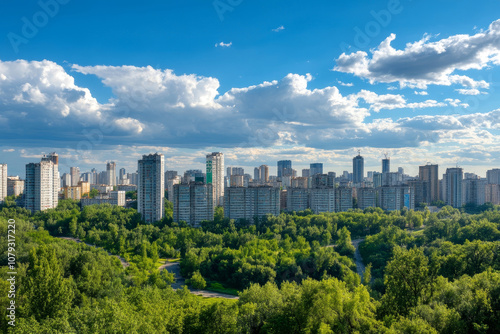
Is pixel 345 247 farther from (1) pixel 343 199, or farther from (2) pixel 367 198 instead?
(2) pixel 367 198

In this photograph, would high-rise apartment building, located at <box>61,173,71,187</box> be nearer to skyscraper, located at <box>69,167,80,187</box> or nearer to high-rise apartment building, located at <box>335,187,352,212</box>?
skyscraper, located at <box>69,167,80,187</box>

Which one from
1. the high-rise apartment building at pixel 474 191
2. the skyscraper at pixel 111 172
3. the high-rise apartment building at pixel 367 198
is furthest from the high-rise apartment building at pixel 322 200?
the skyscraper at pixel 111 172

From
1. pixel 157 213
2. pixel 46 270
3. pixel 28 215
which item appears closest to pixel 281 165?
pixel 157 213

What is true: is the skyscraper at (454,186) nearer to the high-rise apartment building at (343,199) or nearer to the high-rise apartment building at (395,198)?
the high-rise apartment building at (395,198)

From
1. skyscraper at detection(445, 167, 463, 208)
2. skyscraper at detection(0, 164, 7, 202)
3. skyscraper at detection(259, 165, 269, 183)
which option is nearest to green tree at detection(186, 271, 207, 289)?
skyscraper at detection(0, 164, 7, 202)

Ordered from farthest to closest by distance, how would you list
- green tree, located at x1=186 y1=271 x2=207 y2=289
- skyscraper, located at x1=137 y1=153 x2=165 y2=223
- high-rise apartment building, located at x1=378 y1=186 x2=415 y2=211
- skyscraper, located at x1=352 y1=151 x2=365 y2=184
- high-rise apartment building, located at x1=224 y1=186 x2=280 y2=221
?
skyscraper, located at x1=352 y1=151 x2=365 y2=184, high-rise apartment building, located at x1=378 y1=186 x2=415 y2=211, skyscraper, located at x1=137 y1=153 x2=165 y2=223, high-rise apartment building, located at x1=224 y1=186 x2=280 y2=221, green tree, located at x1=186 y1=271 x2=207 y2=289

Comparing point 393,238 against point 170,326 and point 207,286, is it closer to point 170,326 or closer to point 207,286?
point 207,286

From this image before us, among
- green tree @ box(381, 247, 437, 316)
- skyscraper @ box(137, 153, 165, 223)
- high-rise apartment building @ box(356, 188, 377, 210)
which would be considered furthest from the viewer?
high-rise apartment building @ box(356, 188, 377, 210)
